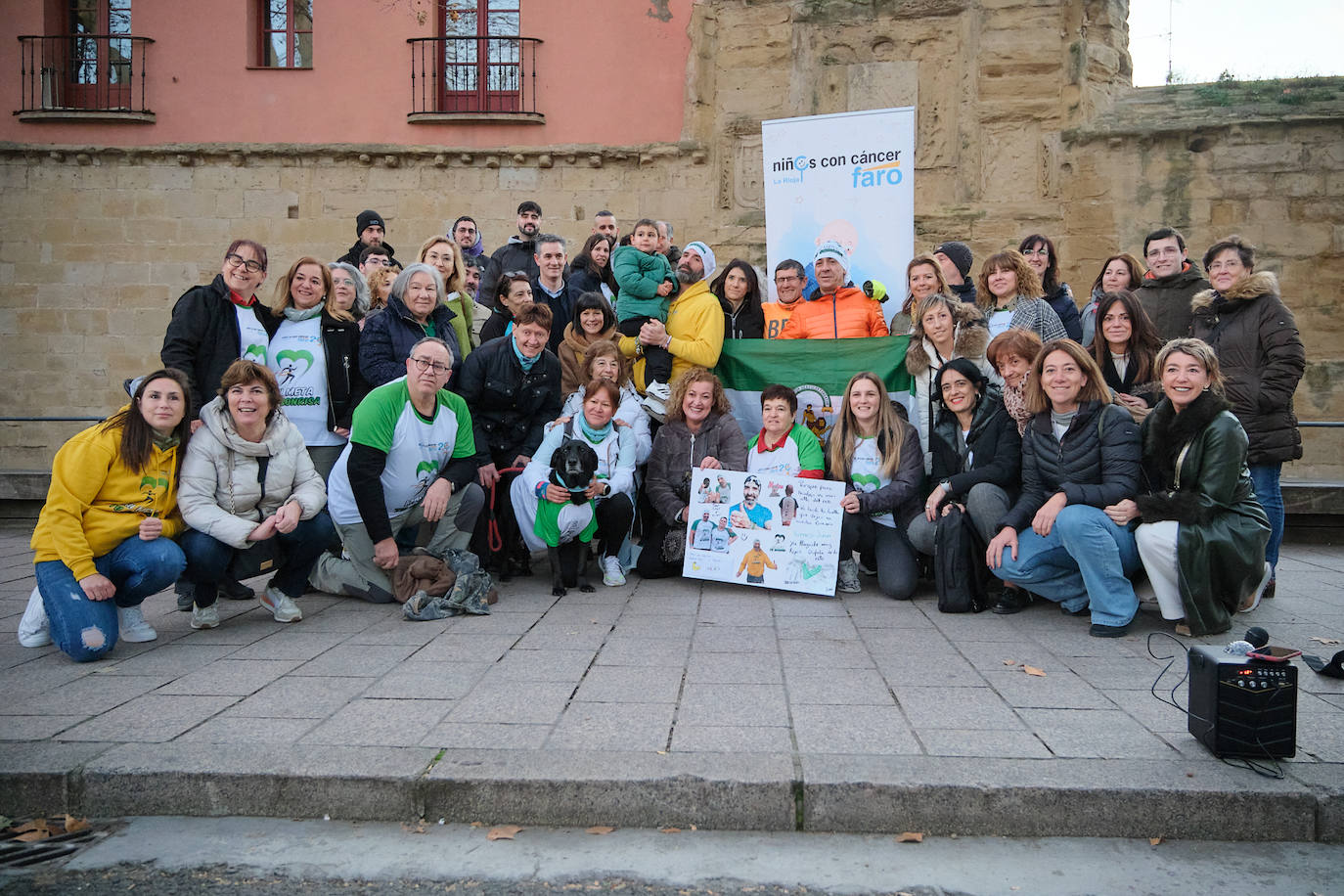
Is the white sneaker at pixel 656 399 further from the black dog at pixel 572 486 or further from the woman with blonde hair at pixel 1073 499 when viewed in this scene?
the woman with blonde hair at pixel 1073 499

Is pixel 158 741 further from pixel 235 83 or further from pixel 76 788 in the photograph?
pixel 235 83

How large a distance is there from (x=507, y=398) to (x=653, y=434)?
1.20 metres

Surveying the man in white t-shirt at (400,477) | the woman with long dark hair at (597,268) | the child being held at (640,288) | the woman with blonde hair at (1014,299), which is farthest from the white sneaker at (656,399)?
the woman with blonde hair at (1014,299)

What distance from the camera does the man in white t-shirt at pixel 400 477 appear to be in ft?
17.8

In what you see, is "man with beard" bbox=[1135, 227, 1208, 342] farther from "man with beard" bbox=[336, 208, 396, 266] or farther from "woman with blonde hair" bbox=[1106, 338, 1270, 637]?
"man with beard" bbox=[336, 208, 396, 266]

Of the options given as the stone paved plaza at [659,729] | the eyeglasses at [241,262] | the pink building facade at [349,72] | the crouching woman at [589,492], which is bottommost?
the stone paved plaza at [659,729]

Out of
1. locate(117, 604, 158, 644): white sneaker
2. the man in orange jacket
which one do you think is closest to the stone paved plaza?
locate(117, 604, 158, 644): white sneaker

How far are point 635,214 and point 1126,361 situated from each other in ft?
27.6

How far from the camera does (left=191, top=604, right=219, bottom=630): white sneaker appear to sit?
5.09 m

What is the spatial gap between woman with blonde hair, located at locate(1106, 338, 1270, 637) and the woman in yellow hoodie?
499 centimetres

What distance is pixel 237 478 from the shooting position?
501cm

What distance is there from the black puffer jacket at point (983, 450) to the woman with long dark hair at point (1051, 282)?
142 cm

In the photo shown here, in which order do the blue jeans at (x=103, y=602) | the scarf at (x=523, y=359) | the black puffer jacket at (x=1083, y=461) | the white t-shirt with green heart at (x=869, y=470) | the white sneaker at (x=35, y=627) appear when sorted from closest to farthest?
the blue jeans at (x=103, y=602) < the white sneaker at (x=35, y=627) < the black puffer jacket at (x=1083, y=461) < the white t-shirt with green heart at (x=869, y=470) < the scarf at (x=523, y=359)

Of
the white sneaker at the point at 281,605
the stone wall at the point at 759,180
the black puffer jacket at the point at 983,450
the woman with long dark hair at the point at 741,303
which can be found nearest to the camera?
the white sneaker at the point at 281,605
